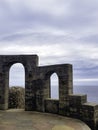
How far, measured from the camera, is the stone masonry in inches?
411

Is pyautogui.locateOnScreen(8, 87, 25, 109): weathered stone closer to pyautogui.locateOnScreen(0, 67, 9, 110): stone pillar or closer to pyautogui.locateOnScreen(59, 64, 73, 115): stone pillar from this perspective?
pyautogui.locateOnScreen(0, 67, 9, 110): stone pillar

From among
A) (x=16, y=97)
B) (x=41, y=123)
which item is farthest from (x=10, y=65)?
(x=41, y=123)

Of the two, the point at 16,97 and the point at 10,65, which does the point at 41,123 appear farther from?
the point at 16,97

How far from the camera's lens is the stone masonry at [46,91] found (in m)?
10.4

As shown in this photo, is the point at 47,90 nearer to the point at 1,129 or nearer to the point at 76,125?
the point at 76,125

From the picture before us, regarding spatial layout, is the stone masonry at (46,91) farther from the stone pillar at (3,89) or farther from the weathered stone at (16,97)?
the weathered stone at (16,97)

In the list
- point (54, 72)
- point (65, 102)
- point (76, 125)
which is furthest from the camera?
point (54, 72)

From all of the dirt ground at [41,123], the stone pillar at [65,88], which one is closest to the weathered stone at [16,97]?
the dirt ground at [41,123]

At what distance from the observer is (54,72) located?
12359 mm

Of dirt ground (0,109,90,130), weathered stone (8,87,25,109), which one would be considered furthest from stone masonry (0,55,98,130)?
weathered stone (8,87,25,109)

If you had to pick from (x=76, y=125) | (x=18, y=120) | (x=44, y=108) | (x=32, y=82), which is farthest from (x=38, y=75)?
(x=76, y=125)

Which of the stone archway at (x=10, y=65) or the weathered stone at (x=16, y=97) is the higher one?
the stone archway at (x=10, y=65)

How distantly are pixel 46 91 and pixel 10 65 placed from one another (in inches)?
122

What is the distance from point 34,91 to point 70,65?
314 cm
